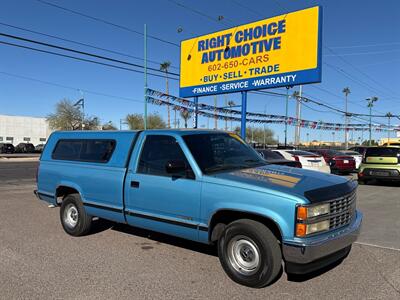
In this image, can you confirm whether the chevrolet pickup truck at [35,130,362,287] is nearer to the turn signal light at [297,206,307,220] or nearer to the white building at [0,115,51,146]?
the turn signal light at [297,206,307,220]

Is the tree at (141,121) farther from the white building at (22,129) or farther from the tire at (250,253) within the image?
the tire at (250,253)

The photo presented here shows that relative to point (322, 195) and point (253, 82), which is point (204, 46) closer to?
point (253, 82)

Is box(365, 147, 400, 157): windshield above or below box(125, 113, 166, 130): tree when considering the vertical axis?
below

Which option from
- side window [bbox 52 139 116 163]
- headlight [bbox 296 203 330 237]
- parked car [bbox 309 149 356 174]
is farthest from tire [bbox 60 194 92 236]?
parked car [bbox 309 149 356 174]

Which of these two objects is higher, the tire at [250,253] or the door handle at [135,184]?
the door handle at [135,184]

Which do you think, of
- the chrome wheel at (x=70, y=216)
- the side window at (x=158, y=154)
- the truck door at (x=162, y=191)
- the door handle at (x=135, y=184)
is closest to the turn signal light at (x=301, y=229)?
the truck door at (x=162, y=191)

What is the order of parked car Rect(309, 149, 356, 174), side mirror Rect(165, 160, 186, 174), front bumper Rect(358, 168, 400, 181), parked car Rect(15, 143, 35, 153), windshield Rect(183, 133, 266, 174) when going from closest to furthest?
side mirror Rect(165, 160, 186, 174) < windshield Rect(183, 133, 266, 174) < front bumper Rect(358, 168, 400, 181) < parked car Rect(309, 149, 356, 174) < parked car Rect(15, 143, 35, 153)

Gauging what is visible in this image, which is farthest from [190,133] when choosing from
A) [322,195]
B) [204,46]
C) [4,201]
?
[204,46]

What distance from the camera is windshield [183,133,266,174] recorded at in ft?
17.2

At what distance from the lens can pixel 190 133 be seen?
565 centimetres

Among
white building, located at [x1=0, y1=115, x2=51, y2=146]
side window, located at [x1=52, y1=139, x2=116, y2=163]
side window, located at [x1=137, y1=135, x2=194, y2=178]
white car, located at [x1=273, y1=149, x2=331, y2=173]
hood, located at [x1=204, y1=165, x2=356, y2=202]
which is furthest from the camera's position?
white building, located at [x1=0, y1=115, x2=51, y2=146]

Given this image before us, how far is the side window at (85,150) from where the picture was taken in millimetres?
6441

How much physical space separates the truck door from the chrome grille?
161cm

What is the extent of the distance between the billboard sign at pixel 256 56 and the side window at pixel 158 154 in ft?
35.2
